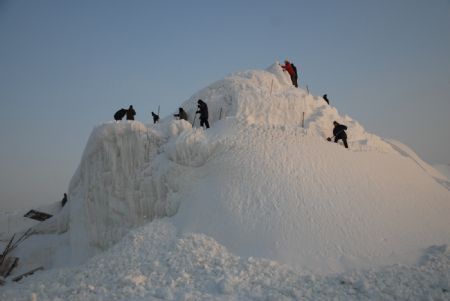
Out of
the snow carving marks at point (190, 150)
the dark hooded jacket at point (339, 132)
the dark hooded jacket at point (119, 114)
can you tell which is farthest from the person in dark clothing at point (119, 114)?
the dark hooded jacket at point (339, 132)

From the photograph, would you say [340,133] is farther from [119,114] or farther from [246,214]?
[119,114]

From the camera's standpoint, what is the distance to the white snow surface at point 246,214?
7.79 m

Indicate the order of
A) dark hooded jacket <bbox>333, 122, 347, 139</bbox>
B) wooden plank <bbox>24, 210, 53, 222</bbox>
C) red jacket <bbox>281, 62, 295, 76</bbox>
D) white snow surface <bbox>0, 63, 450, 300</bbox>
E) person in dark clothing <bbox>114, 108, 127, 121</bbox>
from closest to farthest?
white snow surface <bbox>0, 63, 450, 300</bbox> → dark hooded jacket <bbox>333, 122, 347, 139</bbox> → person in dark clothing <bbox>114, 108, 127, 121</bbox> → red jacket <bbox>281, 62, 295, 76</bbox> → wooden plank <bbox>24, 210, 53, 222</bbox>

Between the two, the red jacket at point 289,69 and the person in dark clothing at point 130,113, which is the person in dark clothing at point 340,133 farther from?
the person in dark clothing at point 130,113

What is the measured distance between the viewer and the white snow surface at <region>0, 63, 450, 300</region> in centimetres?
779

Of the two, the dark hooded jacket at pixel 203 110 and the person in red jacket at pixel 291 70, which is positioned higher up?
the person in red jacket at pixel 291 70

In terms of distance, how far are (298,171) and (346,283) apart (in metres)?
4.96

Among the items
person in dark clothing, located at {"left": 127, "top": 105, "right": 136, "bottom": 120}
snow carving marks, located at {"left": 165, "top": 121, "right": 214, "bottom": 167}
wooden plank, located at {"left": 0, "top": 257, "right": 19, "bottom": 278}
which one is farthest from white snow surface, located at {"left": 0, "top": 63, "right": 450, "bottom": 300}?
person in dark clothing, located at {"left": 127, "top": 105, "right": 136, "bottom": 120}

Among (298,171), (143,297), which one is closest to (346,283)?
(143,297)

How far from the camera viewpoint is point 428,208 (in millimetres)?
11547

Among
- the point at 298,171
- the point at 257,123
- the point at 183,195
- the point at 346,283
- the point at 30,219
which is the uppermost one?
the point at 257,123

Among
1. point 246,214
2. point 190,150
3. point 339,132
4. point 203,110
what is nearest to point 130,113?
point 203,110

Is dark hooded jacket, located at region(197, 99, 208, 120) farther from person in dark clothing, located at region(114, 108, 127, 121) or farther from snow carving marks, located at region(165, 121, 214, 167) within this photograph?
person in dark clothing, located at region(114, 108, 127, 121)

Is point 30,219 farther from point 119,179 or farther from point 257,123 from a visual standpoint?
point 257,123
